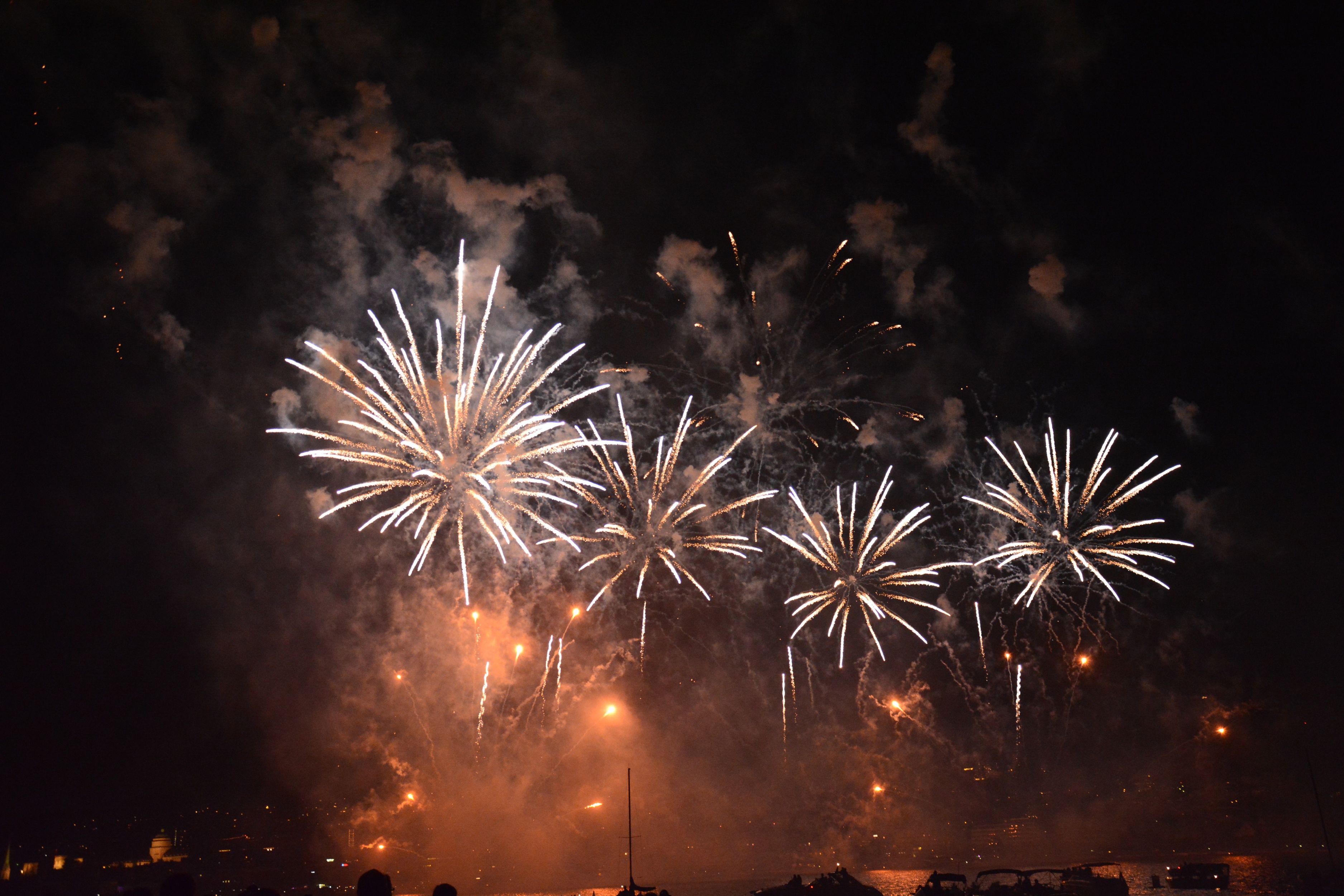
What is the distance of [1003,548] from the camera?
40.1 meters

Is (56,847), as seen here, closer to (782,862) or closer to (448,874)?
(448,874)

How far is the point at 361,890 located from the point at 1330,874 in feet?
268

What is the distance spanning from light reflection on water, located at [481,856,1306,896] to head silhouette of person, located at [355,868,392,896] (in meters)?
76.7

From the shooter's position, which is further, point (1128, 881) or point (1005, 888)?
point (1128, 881)

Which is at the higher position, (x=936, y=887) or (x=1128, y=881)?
(x=936, y=887)

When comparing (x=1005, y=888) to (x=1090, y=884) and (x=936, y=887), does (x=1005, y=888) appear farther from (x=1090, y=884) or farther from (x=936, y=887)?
(x=1090, y=884)

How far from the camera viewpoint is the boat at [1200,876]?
71.2 metres

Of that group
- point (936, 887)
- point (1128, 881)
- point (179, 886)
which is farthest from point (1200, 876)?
point (179, 886)

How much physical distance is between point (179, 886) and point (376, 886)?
2.02 metres

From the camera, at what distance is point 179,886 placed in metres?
8.01

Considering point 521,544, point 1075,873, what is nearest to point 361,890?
point 521,544

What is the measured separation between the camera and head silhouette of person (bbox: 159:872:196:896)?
7.69m

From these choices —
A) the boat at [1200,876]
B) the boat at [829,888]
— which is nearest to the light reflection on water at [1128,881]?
the boat at [1200,876]

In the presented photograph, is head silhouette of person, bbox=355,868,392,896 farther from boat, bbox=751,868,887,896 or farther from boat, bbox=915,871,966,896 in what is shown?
boat, bbox=915,871,966,896
